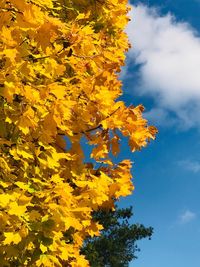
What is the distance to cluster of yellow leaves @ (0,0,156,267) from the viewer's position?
695 centimetres

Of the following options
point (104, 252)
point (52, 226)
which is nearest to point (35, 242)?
point (52, 226)

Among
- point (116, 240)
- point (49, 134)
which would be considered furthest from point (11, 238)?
point (116, 240)

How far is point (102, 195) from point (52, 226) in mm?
1458

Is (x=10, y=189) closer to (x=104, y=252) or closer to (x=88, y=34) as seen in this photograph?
(x=88, y=34)

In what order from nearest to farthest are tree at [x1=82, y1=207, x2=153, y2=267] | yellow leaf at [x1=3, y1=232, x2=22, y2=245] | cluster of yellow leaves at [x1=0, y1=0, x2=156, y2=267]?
yellow leaf at [x1=3, y1=232, x2=22, y2=245] < cluster of yellow leaves at [x1=0, y1=0, x2=156, y2=267] < tree at [x1=82, y1=207, x2=153, y2=267]

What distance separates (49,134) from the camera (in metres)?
7.64

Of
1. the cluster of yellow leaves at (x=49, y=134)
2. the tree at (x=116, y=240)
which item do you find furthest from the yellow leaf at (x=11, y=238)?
the tree at (x=116, y=240)

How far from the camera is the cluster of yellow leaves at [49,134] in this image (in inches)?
274

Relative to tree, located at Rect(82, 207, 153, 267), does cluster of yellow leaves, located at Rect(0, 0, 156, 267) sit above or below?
below

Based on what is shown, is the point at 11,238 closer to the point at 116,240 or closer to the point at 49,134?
the point at 49,134

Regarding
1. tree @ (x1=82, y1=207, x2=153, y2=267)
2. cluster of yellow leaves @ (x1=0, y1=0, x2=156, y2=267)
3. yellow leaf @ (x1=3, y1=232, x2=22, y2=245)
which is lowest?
yellow leaf @ (x1=3, y1=232, x2=22, y2=245)

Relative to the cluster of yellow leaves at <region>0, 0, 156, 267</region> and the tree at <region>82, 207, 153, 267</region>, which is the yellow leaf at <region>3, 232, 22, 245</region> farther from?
the tree at <region>82, 207, 153, 267</region>

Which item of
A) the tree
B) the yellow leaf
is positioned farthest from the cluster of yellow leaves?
the tree

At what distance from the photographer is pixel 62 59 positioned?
823 cm
